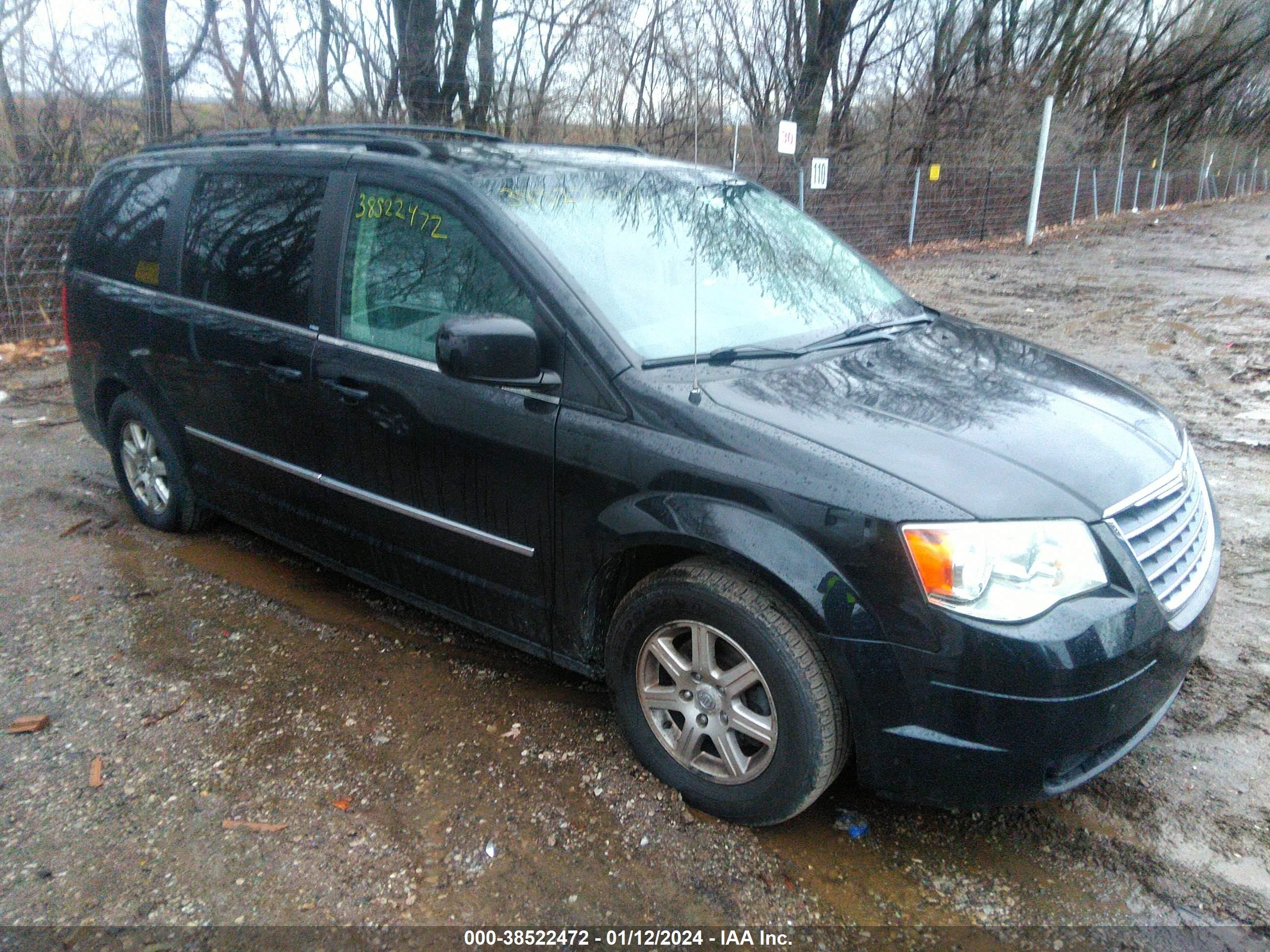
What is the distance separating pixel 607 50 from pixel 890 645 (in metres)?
14.7

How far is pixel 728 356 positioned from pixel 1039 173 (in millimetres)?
18352

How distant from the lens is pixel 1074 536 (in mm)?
2451

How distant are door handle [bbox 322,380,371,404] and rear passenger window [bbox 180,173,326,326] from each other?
1.02 feet

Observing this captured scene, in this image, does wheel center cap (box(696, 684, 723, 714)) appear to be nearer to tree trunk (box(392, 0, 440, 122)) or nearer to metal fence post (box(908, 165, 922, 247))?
tree trunk (box(392, 0, 440, 122))

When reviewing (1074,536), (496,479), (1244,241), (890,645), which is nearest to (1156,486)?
(1074,536)

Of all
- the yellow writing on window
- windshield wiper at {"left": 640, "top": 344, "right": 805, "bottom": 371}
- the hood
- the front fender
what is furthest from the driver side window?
the hood

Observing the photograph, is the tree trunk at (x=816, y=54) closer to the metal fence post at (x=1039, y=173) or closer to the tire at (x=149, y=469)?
the metal fence post at (x=1039, y=173)

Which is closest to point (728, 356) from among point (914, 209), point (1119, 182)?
point (914, 209)

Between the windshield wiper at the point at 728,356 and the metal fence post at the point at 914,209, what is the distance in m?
15.4

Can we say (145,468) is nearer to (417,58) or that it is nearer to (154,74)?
(154,74)

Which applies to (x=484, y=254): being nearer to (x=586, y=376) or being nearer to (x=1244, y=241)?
(x=586, y=376)

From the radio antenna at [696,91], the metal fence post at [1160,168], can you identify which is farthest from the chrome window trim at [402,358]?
the metal fence post at [1160,168]

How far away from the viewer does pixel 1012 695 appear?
2363 millimetres

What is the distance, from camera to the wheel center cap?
109 inches
